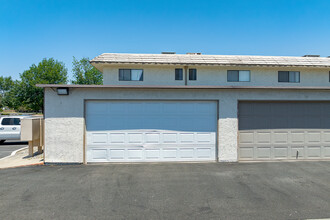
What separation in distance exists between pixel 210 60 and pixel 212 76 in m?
1.29

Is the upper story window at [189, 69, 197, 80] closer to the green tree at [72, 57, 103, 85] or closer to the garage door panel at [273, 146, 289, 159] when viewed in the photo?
the garage door panel at [273, 146, 289, 159]

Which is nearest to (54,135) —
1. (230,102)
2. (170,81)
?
(230,102)

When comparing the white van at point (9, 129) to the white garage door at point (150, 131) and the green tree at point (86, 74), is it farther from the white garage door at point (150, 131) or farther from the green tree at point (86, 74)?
the green tree at point (86, 74)

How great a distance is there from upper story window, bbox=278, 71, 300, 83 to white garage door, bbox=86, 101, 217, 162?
11097 mm

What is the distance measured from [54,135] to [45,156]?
3.05ft

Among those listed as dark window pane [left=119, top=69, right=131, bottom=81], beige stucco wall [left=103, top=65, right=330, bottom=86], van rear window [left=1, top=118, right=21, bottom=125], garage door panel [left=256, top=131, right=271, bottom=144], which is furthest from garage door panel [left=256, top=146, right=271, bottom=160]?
van rear window [left=1, top=118, right=21, bottom=125]

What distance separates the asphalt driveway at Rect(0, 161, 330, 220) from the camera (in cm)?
429

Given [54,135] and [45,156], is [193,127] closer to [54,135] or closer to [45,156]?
[54,135]

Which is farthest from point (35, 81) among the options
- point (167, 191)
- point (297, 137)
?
point (297, 137)

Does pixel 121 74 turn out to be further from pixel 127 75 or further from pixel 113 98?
pixel 113 98

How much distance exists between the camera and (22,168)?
7.28 metres

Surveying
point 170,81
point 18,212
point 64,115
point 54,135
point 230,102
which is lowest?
point 18,212

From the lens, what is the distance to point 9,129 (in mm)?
12352

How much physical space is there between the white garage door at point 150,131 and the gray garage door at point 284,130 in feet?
4.58
